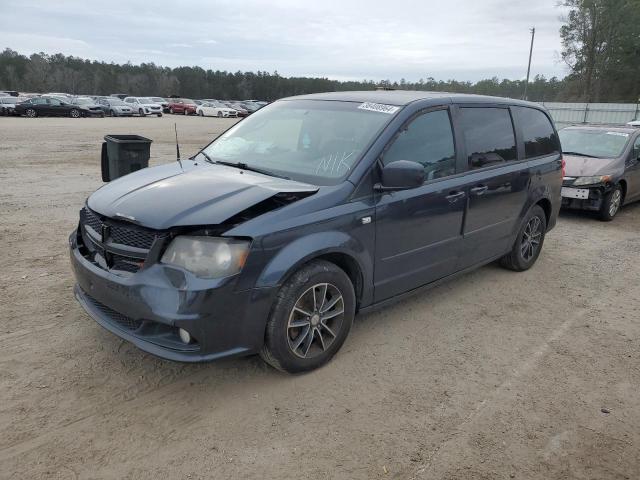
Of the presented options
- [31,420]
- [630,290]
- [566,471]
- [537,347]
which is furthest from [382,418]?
[630,290]

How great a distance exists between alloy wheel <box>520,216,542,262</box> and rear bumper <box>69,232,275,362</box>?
3.64 meters

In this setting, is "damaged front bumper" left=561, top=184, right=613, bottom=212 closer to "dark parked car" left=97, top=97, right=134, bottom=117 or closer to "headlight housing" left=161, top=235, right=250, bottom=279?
"headlight housing" left=161, top=235, right=250, bottom=279

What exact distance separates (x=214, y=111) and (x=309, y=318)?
159 feet

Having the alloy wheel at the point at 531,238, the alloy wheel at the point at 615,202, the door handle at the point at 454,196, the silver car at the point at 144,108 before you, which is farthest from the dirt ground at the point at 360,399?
the silver car at the point at 144,108

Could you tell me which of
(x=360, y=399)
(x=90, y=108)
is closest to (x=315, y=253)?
(x=360, y=399)

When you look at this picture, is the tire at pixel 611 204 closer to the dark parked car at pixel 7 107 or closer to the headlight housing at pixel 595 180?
the headlight housing at pixel 595 180

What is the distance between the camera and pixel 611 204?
8438 millimetres

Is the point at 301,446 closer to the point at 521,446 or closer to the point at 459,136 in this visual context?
the point at 521,446

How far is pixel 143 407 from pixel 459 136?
3.23 meters

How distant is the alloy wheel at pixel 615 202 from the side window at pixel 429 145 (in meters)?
5.64

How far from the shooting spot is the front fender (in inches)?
116

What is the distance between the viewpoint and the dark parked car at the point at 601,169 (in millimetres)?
8320

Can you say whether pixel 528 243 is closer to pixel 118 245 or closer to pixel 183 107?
pixel 118 245

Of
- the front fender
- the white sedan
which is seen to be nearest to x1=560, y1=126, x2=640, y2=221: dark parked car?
the front fender
